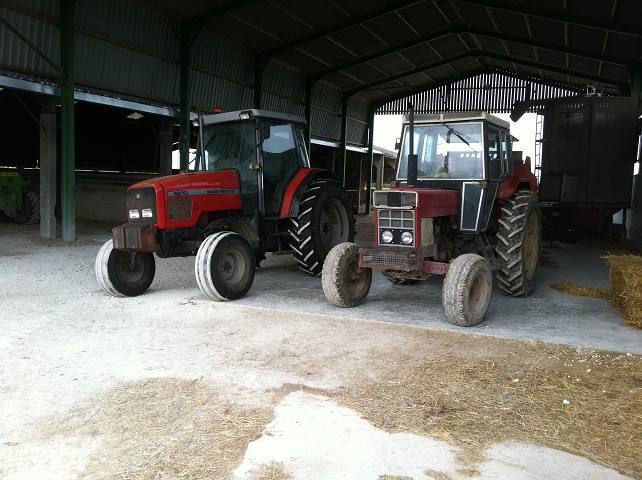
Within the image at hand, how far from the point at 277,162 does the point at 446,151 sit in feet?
7.74

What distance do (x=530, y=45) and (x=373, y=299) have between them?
39.0 ft

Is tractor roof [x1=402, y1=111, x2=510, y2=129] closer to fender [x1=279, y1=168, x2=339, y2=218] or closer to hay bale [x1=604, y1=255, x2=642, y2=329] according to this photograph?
fender [x1=279, y1=168, x2=339, y2=218]

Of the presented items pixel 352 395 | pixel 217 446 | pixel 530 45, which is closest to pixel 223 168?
pixel 352 395

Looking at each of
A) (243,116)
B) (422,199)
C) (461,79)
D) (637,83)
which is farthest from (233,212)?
(461,79)

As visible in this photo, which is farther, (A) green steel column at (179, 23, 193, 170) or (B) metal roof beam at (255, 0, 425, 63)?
(B) metal roof beam at (255, 0, 425, 63)

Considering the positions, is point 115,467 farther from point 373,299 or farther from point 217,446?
point 373,299

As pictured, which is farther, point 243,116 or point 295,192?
point 295,192

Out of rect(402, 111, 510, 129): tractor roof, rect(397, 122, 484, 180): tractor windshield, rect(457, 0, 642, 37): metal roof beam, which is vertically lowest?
rect(397, 122, 484, 180): tractor windshield

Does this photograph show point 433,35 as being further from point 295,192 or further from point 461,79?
point 295,192

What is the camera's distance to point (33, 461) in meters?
2.95

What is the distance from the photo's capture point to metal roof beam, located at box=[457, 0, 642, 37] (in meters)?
12.0

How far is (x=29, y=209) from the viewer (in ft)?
46.2

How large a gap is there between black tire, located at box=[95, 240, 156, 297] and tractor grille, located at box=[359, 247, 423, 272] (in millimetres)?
2756

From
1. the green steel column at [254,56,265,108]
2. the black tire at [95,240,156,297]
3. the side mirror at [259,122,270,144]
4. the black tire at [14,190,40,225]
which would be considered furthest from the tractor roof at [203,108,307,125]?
the green steel column at [254,56,265,108]
